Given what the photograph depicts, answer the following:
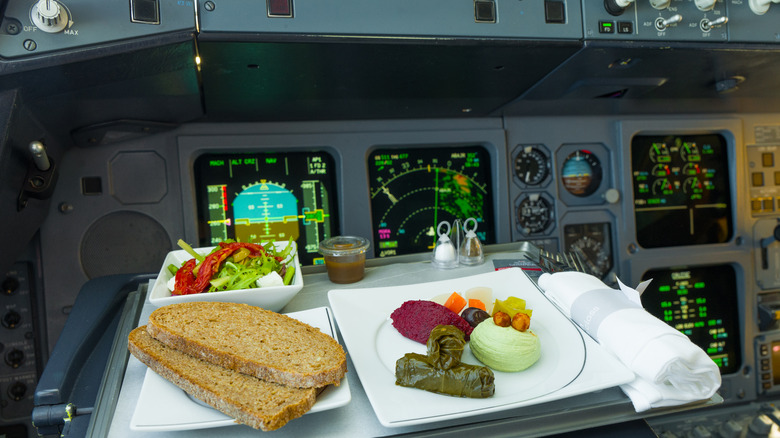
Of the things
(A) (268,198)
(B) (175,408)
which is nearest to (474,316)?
(B) (175,408)

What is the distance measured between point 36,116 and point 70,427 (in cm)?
80

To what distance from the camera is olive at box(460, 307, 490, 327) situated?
96cm

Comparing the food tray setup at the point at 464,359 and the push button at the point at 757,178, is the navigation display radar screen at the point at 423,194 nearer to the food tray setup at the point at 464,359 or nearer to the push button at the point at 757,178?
the food tray setup at the point at 464,359

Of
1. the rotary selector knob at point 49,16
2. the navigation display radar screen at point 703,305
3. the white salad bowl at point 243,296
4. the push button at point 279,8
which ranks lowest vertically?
the navigation display radar screen at point 703,305

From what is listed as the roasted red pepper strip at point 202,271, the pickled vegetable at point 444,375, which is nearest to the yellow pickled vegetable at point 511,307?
the pickled vegetable at point 444,375

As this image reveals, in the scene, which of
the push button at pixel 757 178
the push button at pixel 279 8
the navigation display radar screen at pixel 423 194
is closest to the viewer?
the push button at pixel 279 8

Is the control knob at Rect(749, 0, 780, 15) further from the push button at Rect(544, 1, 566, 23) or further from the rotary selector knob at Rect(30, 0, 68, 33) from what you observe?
the rotary selector knob at Rect(30, 0, 68, 33)

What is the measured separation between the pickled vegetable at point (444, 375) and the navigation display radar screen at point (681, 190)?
152cm

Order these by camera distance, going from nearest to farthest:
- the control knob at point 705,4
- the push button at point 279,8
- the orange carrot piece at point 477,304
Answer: the orange carrot piece at point 477,304
the push button at point 279,8
the control knob at point 705,4

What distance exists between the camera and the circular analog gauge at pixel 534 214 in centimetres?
186

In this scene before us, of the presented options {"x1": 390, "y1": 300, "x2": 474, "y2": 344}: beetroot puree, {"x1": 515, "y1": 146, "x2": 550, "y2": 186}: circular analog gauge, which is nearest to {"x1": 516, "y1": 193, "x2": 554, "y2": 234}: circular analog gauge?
{"x1": 515, "y1": 146, "x2": 550, "y2": 186}: circular analog gauge

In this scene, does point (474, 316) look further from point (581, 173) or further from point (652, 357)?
point (581, 173)

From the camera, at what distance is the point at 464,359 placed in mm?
866

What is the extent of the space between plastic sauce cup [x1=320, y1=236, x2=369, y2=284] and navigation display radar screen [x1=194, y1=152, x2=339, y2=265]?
37cm
